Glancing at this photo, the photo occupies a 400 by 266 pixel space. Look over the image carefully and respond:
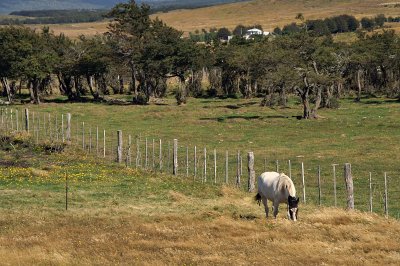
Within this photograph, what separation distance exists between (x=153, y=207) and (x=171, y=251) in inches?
314

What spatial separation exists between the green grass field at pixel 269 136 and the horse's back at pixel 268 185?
4884 millimetres

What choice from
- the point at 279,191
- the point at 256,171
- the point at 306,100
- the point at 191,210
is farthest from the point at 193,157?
the point at 306,100

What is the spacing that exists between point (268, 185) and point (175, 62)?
220 feet

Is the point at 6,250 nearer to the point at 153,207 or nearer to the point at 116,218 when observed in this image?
the point at 116,218

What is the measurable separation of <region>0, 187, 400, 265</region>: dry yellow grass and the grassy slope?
27mm

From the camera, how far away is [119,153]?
39219 mm

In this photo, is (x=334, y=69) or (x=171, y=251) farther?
(x=334, y=69)

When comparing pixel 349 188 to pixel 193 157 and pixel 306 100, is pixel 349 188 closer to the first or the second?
pixel 193 157

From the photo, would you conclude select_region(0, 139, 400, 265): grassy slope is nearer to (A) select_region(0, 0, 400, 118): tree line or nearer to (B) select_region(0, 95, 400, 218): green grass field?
(B) select_region(0, 95, 400, 218): green grass field

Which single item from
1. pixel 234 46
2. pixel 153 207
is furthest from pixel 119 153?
pixel 234 46

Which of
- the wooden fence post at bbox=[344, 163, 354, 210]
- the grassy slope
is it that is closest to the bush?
Answer: the grassy slope

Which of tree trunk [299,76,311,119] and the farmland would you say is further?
tree trunk [299,76,311,119]

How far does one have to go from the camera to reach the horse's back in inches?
944

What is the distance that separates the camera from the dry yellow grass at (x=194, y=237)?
1819cm
